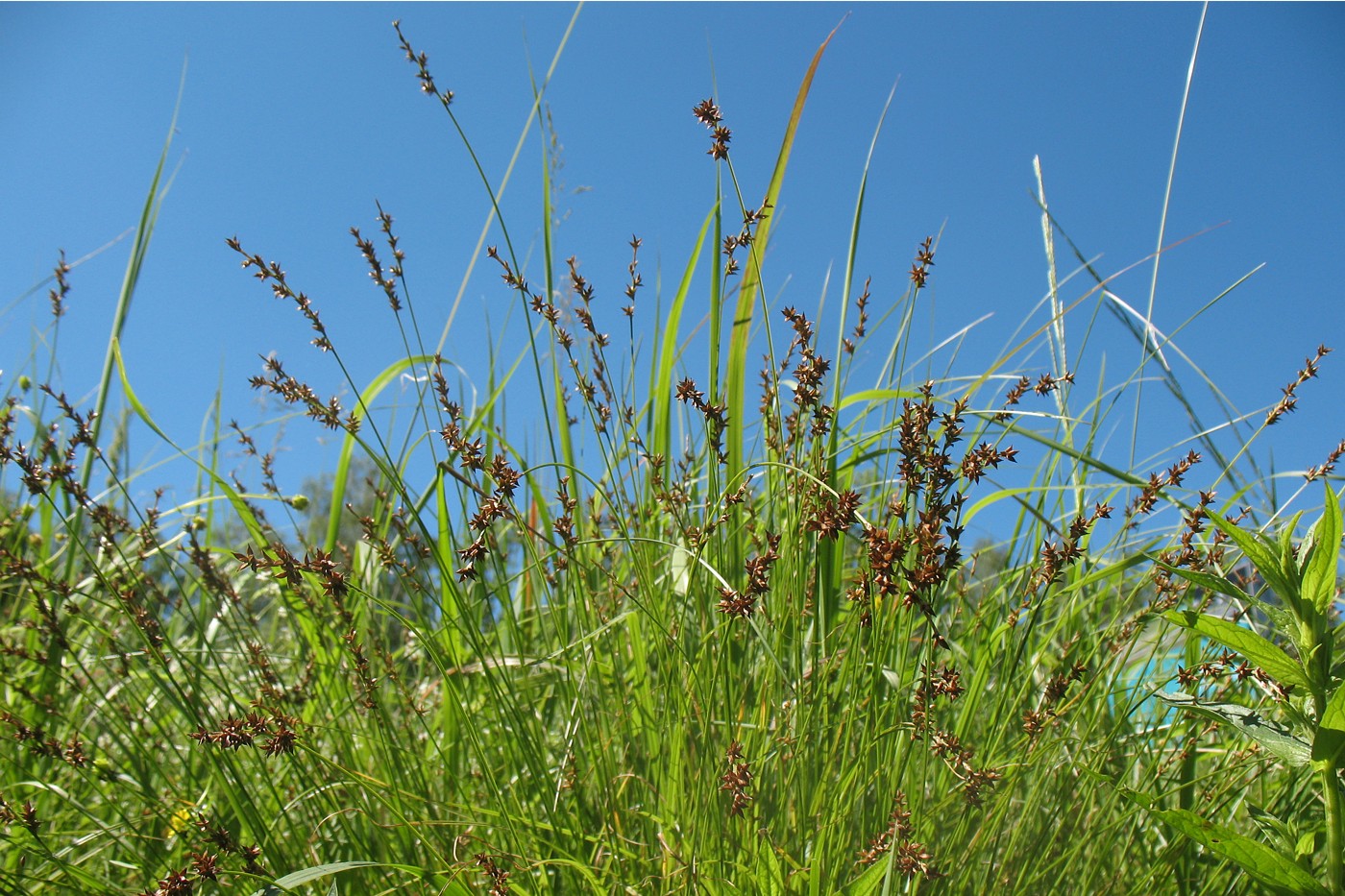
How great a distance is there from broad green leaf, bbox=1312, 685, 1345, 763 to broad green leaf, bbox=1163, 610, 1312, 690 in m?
0.05

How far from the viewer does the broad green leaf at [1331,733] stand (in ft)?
3.34

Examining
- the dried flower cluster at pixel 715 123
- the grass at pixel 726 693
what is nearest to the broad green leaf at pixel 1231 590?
the grass at pixel 726 693

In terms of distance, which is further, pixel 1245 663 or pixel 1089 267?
pixel 1089 267

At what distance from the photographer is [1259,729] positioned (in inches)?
44.4

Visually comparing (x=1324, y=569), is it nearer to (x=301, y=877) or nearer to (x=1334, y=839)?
(x=1334, y=839)

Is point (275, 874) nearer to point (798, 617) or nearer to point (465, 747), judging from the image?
point (465, 747)

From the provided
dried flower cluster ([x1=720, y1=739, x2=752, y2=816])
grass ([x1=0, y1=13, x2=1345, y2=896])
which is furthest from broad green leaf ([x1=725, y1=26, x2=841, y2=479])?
dried flower cluster ([x1=720, y1=739, x2=752, y2=816])

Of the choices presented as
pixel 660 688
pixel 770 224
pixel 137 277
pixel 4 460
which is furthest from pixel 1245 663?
pixel 137 277

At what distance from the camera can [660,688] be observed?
1.56 metres

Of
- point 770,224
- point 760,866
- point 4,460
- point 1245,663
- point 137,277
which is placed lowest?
point 760,866

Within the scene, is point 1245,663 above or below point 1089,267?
below

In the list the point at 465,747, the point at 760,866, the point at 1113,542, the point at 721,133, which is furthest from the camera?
the point at 465,747

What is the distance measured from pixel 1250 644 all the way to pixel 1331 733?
0.40 feet

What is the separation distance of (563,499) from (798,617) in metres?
0.37
